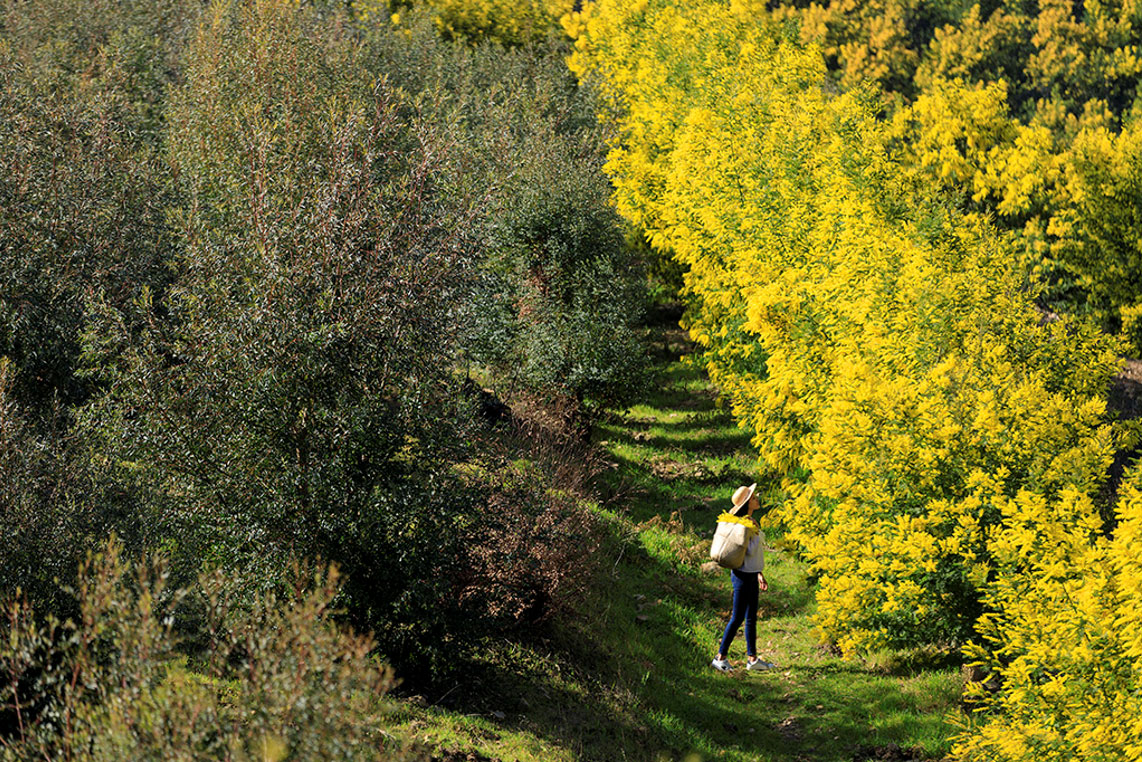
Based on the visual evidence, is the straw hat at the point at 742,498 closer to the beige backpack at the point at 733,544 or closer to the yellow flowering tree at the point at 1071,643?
the beige backpack at the point at 733,544

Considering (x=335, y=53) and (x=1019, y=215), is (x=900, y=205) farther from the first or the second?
(x=1019, y=215)

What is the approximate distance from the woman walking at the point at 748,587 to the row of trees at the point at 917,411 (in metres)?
0.75

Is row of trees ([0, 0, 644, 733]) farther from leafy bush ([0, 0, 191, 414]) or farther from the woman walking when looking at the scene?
the woman walking

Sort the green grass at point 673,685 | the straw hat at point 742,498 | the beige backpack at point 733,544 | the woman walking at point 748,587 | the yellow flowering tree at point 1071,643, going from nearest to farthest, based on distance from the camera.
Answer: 1. the yellow flowering tree at point 1071,643
2. the green grass at point 673,685
3. the beige backpack at point 733,544
4. the woman walking at point 748,587
5. the straw hat at point 742,498

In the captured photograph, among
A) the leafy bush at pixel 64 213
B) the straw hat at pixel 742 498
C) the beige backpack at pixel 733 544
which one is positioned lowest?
the beige backpack at pixel 733 544

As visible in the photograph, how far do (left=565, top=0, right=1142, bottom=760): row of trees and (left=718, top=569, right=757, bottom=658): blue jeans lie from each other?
83 centimetres

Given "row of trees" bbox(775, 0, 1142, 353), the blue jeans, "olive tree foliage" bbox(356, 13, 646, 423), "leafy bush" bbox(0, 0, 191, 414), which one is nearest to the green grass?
the blue jeans

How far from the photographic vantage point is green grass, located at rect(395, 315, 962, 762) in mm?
10086

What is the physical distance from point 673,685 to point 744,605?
4.22 ft

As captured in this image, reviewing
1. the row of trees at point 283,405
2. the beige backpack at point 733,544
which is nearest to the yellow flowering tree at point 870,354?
the beige backpack at point 733,544

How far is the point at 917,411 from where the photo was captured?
11.5m

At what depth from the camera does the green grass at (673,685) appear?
10.1 metres

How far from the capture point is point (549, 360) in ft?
65.0

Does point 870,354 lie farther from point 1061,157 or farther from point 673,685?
point 1061,157
